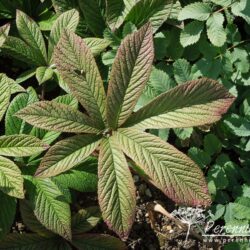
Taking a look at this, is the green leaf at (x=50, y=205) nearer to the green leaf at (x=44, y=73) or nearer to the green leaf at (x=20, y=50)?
the green leaf at (x=44, y=73)

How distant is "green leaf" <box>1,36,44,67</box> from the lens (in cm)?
194

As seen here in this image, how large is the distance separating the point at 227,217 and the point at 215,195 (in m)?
0.11

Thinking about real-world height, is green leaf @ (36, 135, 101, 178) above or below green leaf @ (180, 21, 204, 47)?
below

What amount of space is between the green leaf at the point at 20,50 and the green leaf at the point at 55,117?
511 millimetres

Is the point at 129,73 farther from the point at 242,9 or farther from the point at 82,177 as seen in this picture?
the point at 242,9

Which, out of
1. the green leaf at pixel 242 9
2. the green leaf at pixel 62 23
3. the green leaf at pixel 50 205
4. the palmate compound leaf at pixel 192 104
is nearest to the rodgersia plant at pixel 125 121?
the palmate compound leaf at pixel 192 104

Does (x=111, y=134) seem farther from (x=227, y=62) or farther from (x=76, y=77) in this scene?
(x=227, y=62)

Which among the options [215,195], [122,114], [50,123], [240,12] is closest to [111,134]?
[122,114]

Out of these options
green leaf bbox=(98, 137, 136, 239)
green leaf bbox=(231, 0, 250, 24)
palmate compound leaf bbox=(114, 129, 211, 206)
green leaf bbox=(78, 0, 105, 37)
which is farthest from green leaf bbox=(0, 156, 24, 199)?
green leaf bbox=(231, 0, 250, 24)

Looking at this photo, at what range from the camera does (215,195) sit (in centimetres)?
196

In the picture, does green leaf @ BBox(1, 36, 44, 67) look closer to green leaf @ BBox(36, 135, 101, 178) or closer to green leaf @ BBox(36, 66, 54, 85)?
green leaf @ BBox(36, 66, 54, 85)

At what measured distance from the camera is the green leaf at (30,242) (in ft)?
6.00

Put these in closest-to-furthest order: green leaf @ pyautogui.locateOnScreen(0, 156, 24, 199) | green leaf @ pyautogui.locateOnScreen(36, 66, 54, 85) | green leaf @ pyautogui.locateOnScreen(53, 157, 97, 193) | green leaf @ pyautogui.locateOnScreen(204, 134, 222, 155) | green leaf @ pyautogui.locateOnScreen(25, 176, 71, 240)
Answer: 1. green leaf @ pyautogui.locateOnScreen(0, 156, 24, 199)
2. green leaf @ pyautogui.locateOnScreen(25, 176, 71, 240)
3. green leaf @ pyautogui.locateOnScreen(53, 157, 97, 193)
4. green leaf @ pyautogui.locateOnScreen(36, 66, 54, 85)
5. green leaf @ pyautogui.locateOnScreen(204, 134, 222, 155)

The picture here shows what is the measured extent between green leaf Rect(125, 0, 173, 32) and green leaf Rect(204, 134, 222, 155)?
54 cm
